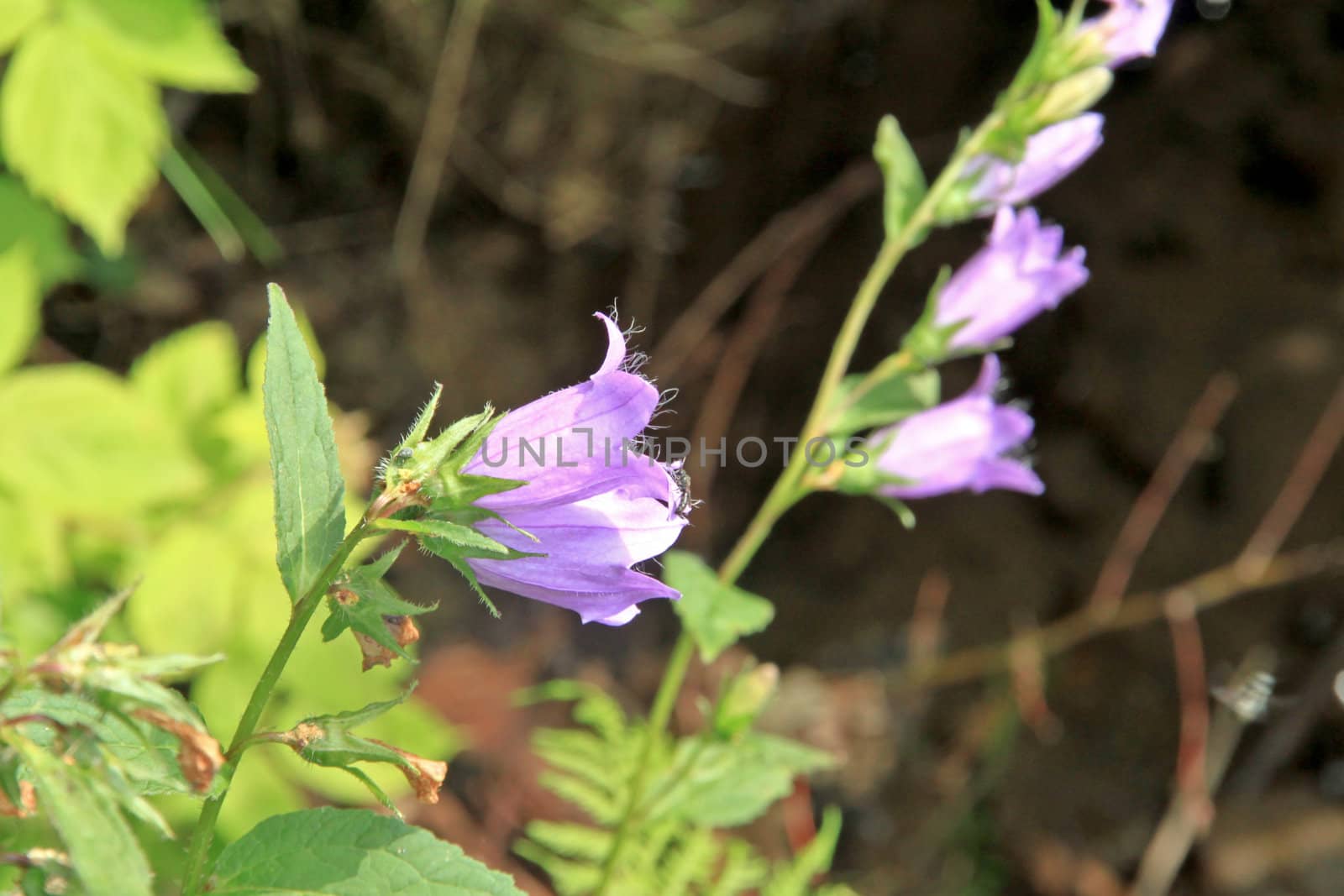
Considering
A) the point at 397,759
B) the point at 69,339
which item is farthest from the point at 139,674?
the point at 69,339

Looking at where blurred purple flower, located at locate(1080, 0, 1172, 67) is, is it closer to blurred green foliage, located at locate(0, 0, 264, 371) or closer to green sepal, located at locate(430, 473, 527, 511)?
green sepal, located at locate(430, 473, 527, 511)

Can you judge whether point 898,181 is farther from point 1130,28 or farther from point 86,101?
point 86,101

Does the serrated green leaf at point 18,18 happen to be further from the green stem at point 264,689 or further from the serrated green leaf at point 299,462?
the green stem at point 264,689

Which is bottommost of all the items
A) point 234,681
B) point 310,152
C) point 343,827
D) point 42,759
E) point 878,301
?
point 234,681

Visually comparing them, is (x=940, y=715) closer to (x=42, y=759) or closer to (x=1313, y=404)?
(x=1313, y=404)

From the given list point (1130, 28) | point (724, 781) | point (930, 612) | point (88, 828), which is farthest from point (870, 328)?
point (88, 828)

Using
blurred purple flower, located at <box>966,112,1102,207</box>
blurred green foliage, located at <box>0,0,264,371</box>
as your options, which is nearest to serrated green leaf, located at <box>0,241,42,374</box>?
blurred green foliage, located at <box>0,0,264,371</box>

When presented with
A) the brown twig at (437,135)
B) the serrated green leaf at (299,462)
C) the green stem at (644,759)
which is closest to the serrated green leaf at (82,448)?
the green stem at (644,759)
